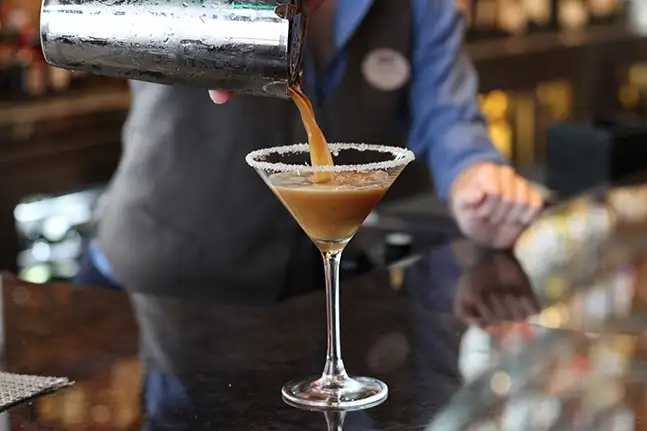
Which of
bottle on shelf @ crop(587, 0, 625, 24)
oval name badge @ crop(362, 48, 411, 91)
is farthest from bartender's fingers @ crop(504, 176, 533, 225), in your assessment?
bottle on shelf @ crop(587, 0, 625, 24)

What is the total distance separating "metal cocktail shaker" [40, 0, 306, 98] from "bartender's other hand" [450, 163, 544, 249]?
2.51ft

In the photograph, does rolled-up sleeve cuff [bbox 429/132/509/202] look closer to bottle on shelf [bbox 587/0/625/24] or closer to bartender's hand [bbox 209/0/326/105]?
bartender's hand [bbox 209/0/326/105]

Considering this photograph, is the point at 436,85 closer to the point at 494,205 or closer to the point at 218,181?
the point at 494,205

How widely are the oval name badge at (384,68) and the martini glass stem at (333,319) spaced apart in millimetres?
966

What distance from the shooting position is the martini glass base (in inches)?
45.7

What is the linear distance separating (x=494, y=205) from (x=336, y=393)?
0.82 meters

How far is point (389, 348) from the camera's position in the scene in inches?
54.4

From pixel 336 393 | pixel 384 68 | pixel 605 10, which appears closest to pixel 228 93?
pixel 336 393

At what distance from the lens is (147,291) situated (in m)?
2.10

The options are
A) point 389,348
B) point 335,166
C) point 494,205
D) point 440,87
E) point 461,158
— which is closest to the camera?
point 335,166

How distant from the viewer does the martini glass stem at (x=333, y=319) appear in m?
1.19

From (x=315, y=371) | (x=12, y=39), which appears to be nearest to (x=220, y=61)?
(x=315, y=371)

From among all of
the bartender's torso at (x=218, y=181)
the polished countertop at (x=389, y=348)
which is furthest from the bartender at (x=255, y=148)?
the polished countertop at (x=389, y=348)

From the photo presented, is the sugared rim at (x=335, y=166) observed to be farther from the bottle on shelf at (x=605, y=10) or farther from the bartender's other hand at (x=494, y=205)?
the bottle on shelf at (x=605, y=10)
